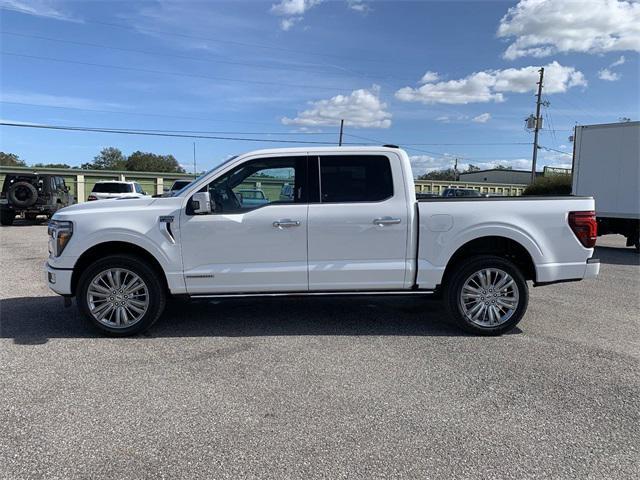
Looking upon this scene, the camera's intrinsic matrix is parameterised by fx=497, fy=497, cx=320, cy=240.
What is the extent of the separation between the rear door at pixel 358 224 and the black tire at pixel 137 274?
1646mm

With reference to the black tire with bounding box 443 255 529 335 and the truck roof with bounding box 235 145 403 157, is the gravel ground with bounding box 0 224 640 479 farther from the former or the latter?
the truck roof with bounding box 235 145 403 157

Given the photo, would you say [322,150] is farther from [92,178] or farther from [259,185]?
[92,178]

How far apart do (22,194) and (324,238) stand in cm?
1877

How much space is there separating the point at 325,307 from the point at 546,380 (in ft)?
9.67

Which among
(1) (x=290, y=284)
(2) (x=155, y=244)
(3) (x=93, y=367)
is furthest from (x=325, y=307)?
(3) (x=93, y=367)

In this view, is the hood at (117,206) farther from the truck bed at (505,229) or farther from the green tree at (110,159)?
the green tree at (110,159)

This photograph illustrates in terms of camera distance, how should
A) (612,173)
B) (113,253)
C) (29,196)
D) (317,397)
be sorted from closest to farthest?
1. (317,397)
2. (113,253)
3. (612,173)
4. (29,196)

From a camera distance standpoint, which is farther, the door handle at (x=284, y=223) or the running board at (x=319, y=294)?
the running board at (x=319, y=294)

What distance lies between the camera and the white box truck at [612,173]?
43.1 ft

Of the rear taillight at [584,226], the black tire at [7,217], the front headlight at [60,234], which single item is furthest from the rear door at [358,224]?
the black tire at [7,217]

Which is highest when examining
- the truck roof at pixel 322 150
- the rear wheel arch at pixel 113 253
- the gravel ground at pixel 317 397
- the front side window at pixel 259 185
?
the truck roof at pixel 322 150

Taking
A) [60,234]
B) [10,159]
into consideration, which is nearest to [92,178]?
[60,234]

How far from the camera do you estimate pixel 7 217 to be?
1967 centimetres

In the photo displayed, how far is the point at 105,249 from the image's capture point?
529cm
